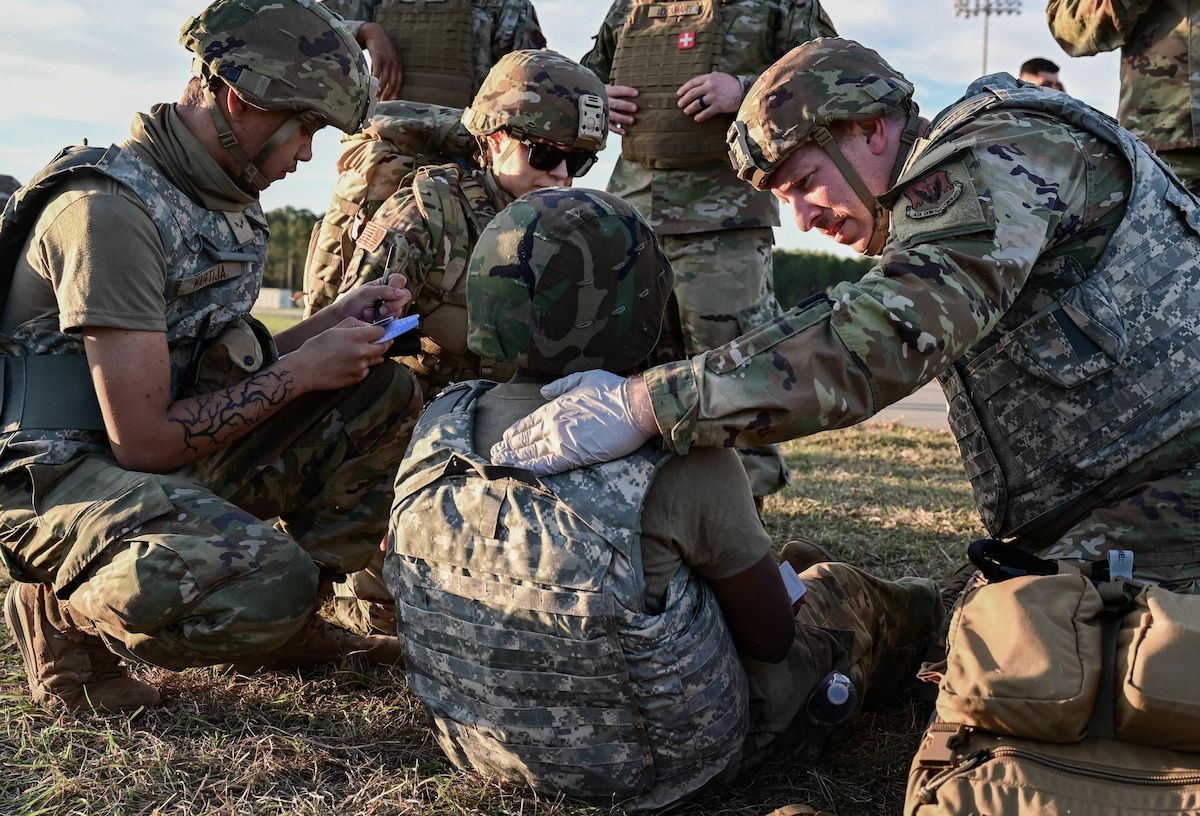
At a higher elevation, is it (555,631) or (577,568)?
(577,568)

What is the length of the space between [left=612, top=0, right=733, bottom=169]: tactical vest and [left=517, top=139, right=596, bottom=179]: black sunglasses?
47.4 inches

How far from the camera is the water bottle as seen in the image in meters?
2.66

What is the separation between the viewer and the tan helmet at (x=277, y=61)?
3250 mm

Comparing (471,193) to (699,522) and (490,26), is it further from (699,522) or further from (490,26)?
(699,522)

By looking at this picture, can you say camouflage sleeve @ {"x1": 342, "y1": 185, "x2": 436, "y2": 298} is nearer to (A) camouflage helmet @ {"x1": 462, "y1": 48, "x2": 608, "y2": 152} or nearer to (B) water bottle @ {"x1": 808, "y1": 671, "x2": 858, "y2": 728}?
(A) camouflage helmet @ {"x1": 462, "y1": 48, "x2": 608, "y2": 152}

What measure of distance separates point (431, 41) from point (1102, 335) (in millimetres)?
4012

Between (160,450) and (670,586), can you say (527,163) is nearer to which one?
(160,450)

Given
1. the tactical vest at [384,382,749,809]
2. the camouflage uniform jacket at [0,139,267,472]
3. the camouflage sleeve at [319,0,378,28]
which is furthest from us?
the camouflage sleeve at [319,0,378,28]

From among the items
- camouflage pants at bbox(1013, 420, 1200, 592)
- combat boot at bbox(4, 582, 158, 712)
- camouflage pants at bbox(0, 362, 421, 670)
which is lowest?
combat boot at bbox(4, 582, 158, 712)

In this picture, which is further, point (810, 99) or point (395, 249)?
point (395, 249)

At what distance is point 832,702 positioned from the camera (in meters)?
2.67

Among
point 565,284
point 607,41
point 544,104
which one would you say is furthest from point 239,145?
point 607,41

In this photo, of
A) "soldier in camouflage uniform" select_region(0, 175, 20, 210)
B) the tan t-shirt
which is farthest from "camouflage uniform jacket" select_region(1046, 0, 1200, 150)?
"soldier in camouflage uniform" select_region(0, 175, 20, 210)

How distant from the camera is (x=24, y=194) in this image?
3.12 m
